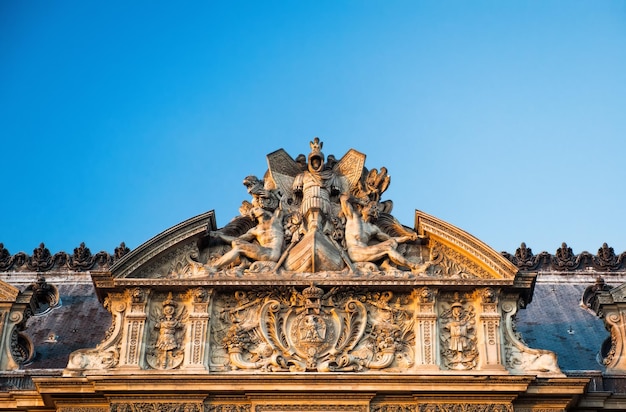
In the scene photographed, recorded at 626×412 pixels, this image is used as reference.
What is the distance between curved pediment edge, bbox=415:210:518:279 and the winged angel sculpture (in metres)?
0.43

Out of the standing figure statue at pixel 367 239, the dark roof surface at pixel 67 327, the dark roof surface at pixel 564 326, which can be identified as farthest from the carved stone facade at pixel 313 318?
the dark roof surface at pixel 564 326

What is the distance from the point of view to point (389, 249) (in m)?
30.3

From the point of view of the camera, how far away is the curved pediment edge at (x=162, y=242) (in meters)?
29.8

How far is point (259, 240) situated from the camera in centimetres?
3067

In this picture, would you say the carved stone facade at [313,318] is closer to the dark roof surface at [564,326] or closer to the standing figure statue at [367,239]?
the standing figure statue at [367,239]

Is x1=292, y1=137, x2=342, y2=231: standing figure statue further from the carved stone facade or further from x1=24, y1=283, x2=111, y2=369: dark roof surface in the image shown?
x1=24, y1=283, x2=111, y2=369: dark roof surface

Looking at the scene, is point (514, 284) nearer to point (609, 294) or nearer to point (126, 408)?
point (609, 294)

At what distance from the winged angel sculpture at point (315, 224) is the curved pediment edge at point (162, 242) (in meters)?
0.51

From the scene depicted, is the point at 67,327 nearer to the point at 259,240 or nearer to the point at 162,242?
the point at 162,242

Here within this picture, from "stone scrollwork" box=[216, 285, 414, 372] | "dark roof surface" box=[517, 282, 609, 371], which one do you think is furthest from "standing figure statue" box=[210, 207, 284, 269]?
"dark roof surface" box=[517, 282, 609, 371]

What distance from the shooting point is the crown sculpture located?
1142 inches

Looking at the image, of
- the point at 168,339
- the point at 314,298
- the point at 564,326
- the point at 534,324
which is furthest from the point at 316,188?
the point at 564,326

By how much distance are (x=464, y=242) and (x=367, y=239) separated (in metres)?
2.17

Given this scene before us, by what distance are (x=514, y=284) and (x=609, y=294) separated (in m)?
2.50
